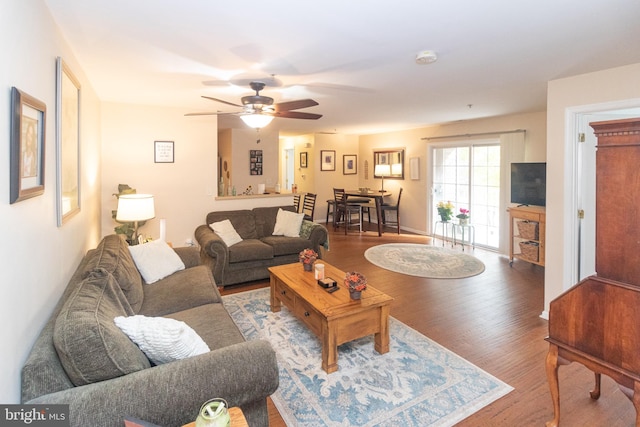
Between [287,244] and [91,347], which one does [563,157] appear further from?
[91,347]

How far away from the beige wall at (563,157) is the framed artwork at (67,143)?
3.90 m

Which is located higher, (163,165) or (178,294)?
(163,165)

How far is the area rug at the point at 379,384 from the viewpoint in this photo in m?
2.01

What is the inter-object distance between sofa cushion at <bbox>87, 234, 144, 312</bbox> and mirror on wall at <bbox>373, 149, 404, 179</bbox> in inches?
241

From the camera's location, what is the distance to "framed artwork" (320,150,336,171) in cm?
870

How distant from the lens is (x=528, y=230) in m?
4.90

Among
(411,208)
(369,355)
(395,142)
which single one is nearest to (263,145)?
(395,142)

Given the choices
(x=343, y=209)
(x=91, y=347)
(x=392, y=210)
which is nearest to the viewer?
(x=91, y=347)

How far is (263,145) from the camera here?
779 cm

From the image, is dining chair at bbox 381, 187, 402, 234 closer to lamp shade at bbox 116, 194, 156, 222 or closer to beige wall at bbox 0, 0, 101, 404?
lamp shade at bbox 116, 194, 156, 222

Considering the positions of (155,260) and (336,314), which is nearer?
(336,314)

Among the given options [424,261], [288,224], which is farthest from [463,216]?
[288,224]

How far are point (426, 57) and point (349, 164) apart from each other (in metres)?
6.55

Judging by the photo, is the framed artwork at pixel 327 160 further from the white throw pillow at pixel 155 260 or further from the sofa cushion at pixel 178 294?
the sofa cushion at pixel 178 294
